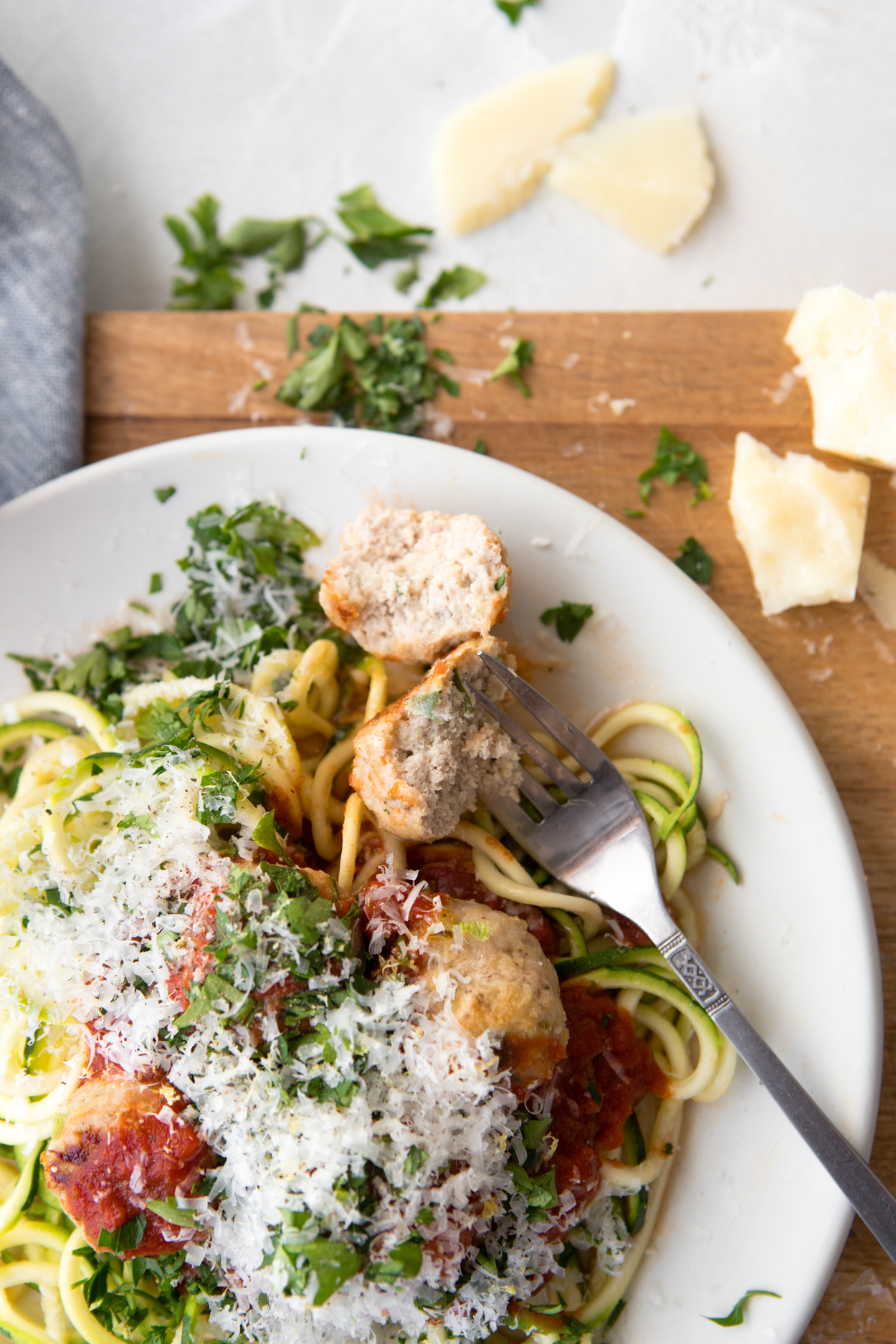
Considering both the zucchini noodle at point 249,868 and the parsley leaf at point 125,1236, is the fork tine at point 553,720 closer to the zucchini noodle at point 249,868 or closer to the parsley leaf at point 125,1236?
the zucchini noodle at point 249,868

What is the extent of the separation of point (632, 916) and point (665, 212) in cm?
355

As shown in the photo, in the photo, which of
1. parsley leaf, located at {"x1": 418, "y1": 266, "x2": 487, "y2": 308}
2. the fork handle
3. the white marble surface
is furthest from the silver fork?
the white marble surface

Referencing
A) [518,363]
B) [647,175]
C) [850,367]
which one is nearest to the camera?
[850,367]

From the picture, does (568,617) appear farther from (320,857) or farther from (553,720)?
(320,857)

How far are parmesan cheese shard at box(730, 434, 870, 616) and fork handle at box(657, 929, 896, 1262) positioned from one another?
5.63 feet

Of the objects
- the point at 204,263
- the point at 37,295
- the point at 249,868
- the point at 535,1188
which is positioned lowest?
the point at 535,1188

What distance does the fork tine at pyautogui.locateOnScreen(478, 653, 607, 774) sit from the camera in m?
3.65

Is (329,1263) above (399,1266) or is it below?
above

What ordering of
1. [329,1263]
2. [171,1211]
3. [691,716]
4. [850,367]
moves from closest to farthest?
[329,1263], [171,1211], [691,716], [850,367]

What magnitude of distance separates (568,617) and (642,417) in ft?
3.66

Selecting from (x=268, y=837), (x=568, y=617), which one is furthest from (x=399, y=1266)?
(x=568, y=617)

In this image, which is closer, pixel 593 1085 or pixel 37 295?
pixel 593 1085

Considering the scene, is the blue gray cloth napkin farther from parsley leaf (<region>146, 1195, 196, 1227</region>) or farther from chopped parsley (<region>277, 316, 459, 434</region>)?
parsley leaf (<region>146, 1195, 196, 1227</region>)

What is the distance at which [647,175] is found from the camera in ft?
16.1
